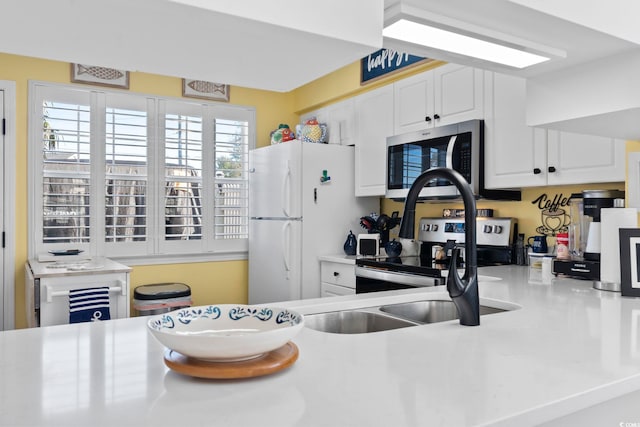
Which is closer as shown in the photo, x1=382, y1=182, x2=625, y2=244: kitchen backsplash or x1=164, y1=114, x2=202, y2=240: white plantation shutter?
x1=382, y1=182, x2=625, y2=244: kitchen backsplash

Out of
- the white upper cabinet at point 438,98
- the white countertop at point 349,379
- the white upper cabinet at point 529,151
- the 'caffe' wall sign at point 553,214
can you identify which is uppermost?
the white upper cabinet at point 438,98

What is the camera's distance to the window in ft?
12.2

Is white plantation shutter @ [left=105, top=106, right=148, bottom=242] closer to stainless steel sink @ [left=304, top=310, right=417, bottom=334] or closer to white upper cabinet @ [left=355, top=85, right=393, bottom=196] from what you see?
white upper cabinet @ [left=355, top=85, right=393, bottom=196]

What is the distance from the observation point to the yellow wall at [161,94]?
3639 millimetres

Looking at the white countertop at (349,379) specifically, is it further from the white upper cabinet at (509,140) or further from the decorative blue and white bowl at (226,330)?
the white upper cabinet at (509,140)

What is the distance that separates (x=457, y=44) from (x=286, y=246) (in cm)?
265

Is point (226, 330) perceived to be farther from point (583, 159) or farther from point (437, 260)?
point (437, 260)

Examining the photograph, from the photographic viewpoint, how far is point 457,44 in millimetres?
1370

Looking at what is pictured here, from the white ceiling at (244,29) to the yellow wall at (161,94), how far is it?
3.09 meters

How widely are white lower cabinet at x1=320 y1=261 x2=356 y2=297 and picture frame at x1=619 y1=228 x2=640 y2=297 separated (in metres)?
1.86

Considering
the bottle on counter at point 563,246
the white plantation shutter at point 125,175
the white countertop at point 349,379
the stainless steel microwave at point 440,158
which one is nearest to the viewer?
the white countertop at point 349,379

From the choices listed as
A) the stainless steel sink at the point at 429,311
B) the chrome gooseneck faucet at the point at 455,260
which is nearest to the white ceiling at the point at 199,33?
the chrome gooseneck faucet at the point at 455,260

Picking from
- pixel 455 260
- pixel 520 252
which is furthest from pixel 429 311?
pixel 520 252

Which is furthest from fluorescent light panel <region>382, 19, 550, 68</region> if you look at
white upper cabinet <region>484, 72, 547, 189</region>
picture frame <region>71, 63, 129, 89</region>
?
picture frame <region>71, 63, 129, 89</region>
